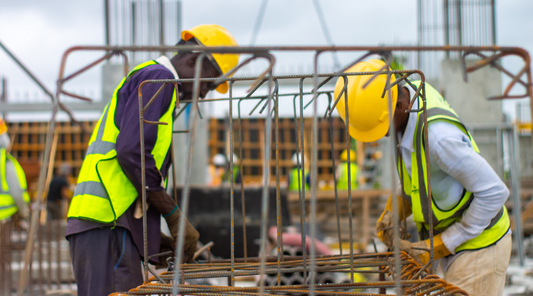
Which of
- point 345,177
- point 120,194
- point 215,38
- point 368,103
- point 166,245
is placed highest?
point 215,38

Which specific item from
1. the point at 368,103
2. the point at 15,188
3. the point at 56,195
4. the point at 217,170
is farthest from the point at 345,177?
the point at 368,103

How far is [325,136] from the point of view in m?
17.3

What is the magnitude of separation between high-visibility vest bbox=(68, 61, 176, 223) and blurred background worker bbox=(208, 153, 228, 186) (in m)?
9.75

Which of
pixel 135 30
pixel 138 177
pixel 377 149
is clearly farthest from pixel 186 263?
pixel 377 149

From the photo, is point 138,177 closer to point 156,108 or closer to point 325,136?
point 156,108

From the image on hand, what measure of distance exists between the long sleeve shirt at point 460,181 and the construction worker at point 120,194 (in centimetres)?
128

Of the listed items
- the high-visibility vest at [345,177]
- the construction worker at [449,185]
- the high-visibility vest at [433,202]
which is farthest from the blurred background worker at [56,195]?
the high-visibility vest at [433,202]

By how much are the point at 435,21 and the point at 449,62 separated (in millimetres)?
1662

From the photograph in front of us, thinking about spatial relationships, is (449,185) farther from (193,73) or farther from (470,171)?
(193,73)

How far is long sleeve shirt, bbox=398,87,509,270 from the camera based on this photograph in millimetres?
2133

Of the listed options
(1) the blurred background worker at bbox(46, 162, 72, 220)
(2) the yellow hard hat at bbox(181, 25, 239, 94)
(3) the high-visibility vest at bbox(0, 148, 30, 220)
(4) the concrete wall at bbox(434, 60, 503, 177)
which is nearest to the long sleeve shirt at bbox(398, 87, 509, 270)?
(2) the yellow hard hat at bbox(181, 25, 239, 94)

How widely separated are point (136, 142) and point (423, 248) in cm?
149

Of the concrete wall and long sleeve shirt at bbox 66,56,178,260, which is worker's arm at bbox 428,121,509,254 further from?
the concrete wall

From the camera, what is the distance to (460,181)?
2.21m
